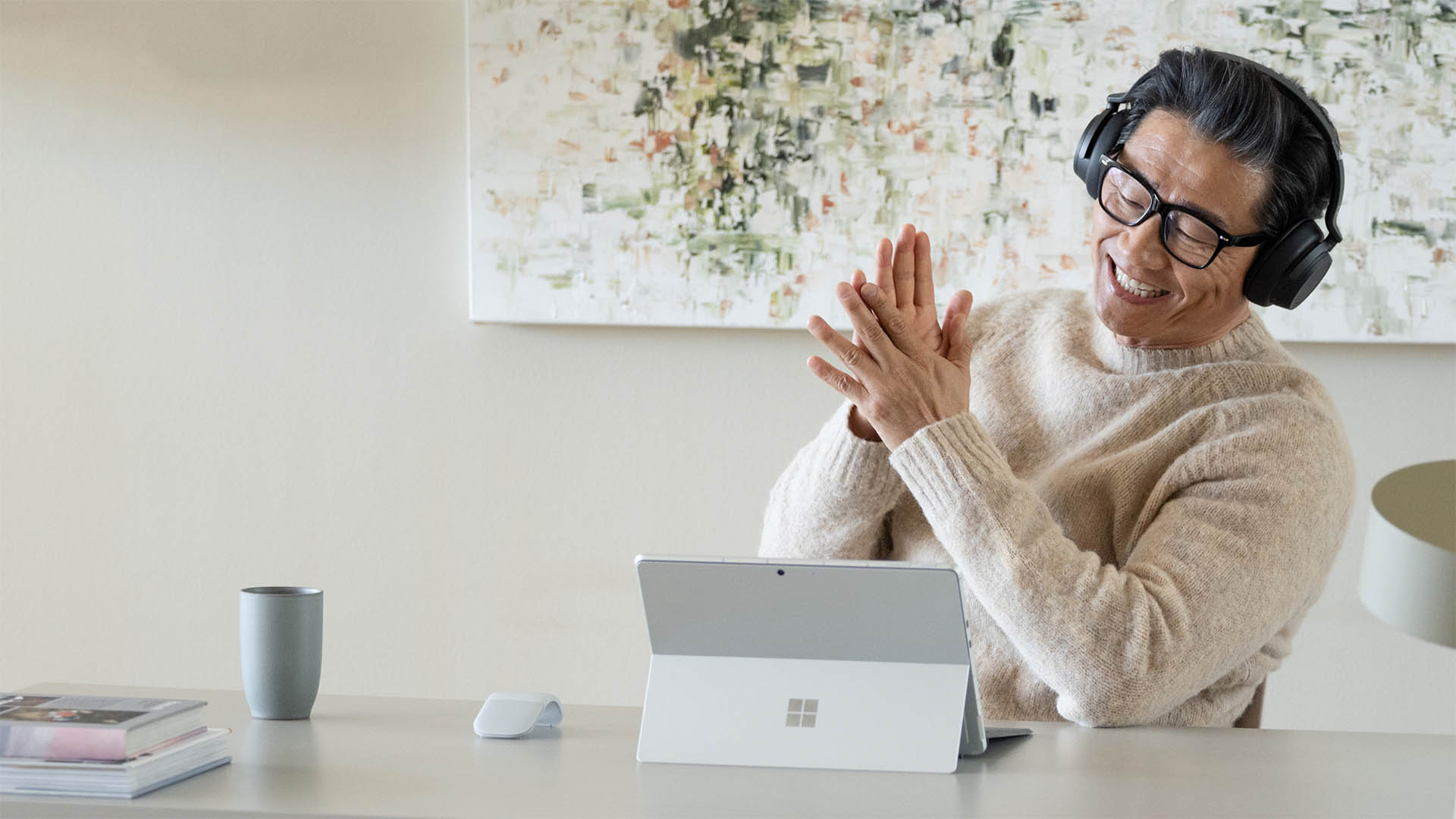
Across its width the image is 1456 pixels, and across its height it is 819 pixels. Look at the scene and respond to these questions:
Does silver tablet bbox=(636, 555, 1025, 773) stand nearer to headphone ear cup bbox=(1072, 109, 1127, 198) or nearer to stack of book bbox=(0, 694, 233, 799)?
stack of book bbox=(0, 694, 233, 799)

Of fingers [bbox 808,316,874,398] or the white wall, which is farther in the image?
the white wall

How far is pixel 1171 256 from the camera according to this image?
1.49 metres

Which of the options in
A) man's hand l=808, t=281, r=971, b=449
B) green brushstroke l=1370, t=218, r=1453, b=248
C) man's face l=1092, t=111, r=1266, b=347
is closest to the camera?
man's hand l=808, t=281, r=971, b=449

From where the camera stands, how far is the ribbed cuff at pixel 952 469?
1292 millimetres

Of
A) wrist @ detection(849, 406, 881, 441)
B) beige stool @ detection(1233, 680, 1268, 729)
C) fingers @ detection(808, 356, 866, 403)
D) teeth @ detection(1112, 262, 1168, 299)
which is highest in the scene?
teeth @ detection(1112, 262, 1168, 299)

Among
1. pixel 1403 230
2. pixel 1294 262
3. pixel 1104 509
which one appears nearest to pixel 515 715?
pixel 1104 509

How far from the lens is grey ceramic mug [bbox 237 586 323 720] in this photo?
1.21 m

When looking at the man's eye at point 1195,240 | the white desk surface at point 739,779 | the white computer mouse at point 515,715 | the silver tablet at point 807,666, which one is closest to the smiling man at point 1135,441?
the man's eye at point 1195,240

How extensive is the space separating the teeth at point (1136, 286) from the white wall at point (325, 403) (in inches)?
37.8

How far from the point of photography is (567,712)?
126cm

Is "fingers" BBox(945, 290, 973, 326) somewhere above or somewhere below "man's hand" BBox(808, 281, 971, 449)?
above

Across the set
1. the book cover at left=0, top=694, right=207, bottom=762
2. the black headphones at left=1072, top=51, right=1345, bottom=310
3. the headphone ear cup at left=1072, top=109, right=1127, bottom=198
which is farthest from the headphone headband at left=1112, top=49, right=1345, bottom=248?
the book cover at left=0, top=694, right=207, bottom=762

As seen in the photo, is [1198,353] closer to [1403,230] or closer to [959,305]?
[959,305]

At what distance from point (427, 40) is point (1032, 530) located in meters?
1.66
